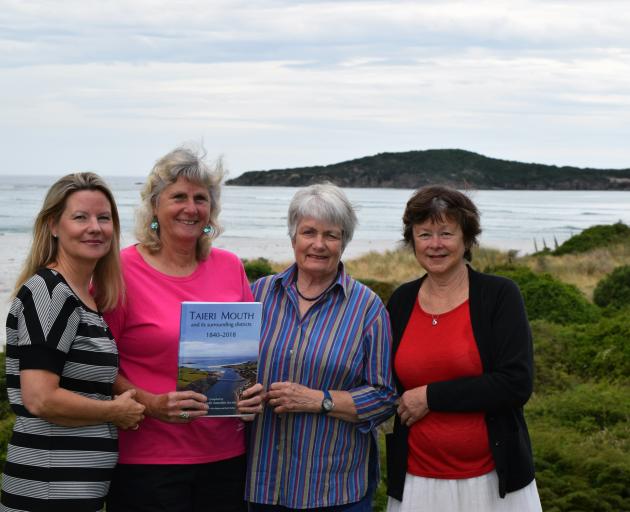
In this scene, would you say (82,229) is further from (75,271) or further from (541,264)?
(541,264)

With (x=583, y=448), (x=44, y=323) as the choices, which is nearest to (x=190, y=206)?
(x=44, y=323)

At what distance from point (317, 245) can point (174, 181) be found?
690 millimetres

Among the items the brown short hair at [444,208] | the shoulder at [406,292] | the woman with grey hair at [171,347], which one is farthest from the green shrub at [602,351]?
the woman with grey hair at [171,347]

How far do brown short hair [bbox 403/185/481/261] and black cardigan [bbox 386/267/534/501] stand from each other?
272mm

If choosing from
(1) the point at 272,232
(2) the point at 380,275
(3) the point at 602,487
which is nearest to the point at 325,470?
(3) the point at 602,487

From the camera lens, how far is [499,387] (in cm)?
390

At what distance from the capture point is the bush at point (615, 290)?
1705 cm

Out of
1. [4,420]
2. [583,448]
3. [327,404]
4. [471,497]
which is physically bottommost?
[4,420]

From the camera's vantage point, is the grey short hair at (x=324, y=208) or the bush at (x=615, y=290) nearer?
the grey short hair at (x=324, y=208)

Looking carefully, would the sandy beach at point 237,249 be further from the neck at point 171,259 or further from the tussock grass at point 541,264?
the neck at point 171,259

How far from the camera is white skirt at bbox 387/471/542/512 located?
3.98 m

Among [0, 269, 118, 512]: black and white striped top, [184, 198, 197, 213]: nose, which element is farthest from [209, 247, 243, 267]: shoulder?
[0, 269, 118, 512]: black and white striped top

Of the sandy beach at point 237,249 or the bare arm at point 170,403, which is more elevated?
the bare arm at point 170,403

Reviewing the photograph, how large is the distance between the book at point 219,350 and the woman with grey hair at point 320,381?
211 mm
